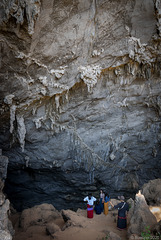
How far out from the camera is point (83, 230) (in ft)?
19.5

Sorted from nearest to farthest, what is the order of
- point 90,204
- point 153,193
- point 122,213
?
point 122,213 < point 90,204 < point 153,193

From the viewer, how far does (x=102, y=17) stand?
7.46 metres

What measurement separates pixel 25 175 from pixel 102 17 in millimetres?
9670

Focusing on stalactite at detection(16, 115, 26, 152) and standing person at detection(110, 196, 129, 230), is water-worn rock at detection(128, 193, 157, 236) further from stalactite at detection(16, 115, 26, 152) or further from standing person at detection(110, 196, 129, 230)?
stalactite at detection(16, 115, 26, 152)

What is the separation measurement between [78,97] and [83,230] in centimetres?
591

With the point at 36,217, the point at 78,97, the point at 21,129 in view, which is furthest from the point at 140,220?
the point at 21,129

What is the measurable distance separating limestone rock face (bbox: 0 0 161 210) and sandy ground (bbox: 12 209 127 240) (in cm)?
398

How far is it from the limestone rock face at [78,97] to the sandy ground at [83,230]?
398 centimetres

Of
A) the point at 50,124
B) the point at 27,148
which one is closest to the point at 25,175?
the point at 27,148

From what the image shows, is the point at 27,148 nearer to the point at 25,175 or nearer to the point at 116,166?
the point at 25,175

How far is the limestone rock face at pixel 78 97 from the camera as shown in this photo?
713 cm

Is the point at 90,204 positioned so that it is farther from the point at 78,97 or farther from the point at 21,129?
the point at 78,97

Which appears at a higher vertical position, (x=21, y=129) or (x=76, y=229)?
(x=21, y=129)

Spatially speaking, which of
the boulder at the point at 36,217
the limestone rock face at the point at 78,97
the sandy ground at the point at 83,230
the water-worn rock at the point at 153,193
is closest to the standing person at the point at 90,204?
the sandy ground at the point at 83,230
